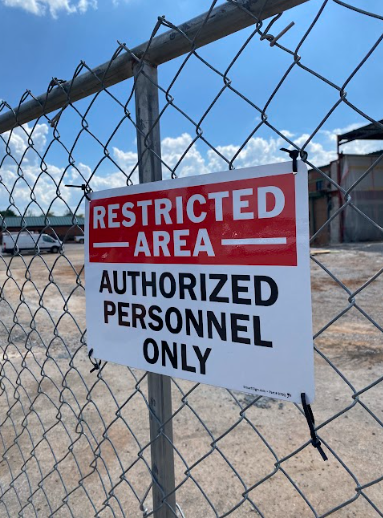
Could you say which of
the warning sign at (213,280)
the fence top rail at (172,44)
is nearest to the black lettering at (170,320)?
the warning sign at (213,280)

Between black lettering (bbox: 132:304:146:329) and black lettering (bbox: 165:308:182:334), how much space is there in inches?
3.6

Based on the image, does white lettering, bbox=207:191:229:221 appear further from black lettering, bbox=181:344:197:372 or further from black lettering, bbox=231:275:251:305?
black lettering, bbox=181:344:197:372

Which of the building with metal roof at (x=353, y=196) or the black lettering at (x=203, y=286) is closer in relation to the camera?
the black lettering at (x=203, y=286)

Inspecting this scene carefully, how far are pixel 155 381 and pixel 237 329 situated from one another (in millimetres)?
356

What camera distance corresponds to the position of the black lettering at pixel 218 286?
1.01 meters

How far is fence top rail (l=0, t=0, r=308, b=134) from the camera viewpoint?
0.91 m

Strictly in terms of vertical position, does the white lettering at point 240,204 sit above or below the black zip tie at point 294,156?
below

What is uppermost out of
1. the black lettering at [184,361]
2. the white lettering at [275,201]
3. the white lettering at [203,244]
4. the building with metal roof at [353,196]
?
the building with metal roof at [353,196]

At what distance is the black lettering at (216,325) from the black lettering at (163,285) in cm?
13

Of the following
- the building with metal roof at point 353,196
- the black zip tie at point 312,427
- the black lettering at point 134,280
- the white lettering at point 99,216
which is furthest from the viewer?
the building with metal roof at point 353,196

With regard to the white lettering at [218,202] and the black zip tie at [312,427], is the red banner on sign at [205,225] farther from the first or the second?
the black zip tie at [312,427]

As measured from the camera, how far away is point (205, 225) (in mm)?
1044

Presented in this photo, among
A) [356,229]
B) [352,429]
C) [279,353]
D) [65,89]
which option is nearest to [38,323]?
[352,429]

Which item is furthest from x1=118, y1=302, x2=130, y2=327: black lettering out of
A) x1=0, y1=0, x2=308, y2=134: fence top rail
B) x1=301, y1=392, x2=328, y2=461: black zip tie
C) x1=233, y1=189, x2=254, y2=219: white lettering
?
x1=0, y1=0, x2=308, y2=134: fence top rail
